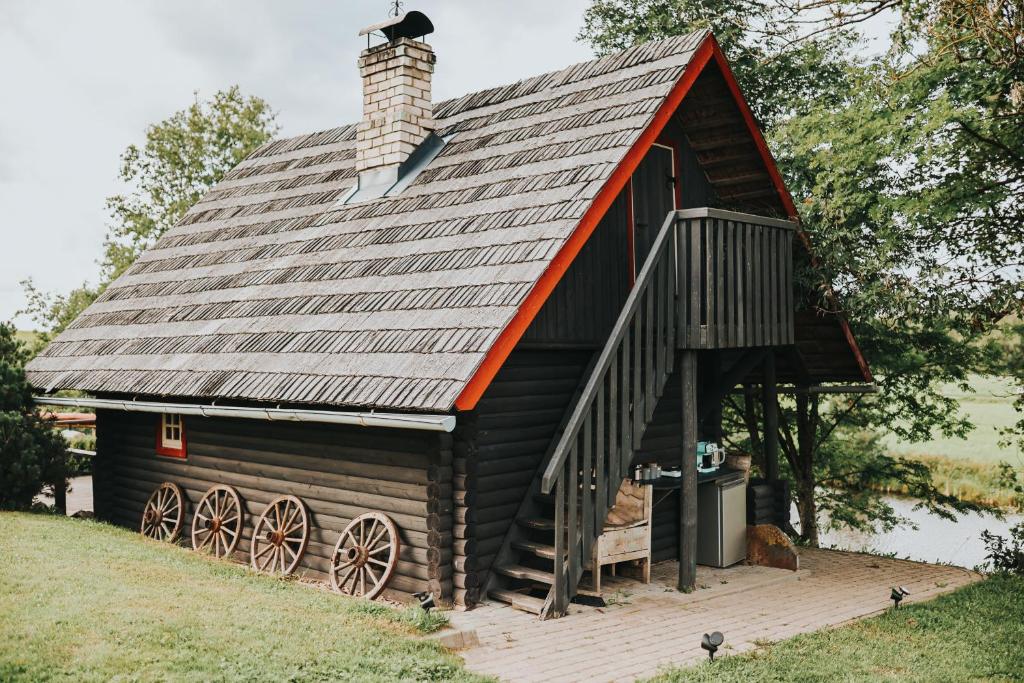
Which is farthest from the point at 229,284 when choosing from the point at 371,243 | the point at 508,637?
the point at 508,637

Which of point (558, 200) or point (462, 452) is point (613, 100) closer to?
point (558, 200)

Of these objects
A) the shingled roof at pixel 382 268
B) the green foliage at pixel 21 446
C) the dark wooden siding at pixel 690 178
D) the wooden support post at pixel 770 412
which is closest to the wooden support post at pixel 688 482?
the shingled roof at pixel 382 268

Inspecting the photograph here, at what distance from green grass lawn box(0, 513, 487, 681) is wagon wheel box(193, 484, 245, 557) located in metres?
1.49

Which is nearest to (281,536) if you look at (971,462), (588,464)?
(588,464)

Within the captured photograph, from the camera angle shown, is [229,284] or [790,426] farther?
[790,426]

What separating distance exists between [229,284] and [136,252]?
57.3 ft

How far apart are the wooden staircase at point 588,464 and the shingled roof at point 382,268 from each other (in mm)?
1093

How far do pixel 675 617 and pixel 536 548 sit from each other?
137 centimetres

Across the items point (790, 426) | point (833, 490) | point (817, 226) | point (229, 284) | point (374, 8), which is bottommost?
point (833, 490)

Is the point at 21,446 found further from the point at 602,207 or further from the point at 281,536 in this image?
the point at 602,207

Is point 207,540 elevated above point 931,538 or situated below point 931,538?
above

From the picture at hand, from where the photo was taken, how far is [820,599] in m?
9.07

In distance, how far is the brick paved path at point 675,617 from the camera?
6.74 metres

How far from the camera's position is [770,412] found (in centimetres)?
1184
